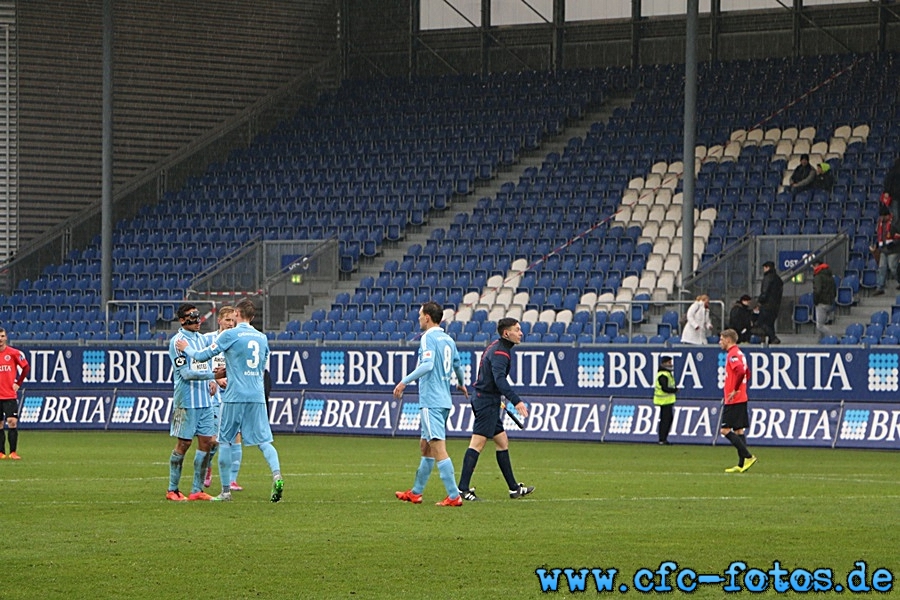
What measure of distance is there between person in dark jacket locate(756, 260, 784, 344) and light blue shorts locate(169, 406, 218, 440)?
48.5ft

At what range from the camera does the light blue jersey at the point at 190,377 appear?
52.9 ft

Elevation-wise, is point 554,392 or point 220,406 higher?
point 220,406

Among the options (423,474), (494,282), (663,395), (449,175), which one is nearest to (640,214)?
(494,282)

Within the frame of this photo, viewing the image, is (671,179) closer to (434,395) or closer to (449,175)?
(449,175)

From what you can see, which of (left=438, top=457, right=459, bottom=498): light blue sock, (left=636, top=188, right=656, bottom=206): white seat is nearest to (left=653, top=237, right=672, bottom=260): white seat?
(left=636, top=188, right=656, bottom=206): white seat

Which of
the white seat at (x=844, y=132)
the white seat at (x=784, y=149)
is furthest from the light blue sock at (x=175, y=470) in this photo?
the white seat at (x=844, y=132)

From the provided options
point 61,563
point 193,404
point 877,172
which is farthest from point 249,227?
point 61,563

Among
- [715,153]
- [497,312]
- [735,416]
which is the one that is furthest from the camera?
[715,153]

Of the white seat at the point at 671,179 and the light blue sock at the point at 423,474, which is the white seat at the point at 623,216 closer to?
the white seat at the point at 671,179

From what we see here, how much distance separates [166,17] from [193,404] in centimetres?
2952

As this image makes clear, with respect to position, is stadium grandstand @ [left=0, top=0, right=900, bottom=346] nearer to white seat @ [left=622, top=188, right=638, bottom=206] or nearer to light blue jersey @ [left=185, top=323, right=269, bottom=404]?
white seat @ [left=622, top=188, right=638, bottom=206]

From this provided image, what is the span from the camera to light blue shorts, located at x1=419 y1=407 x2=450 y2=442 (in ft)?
50.6

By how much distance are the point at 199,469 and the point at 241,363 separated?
1.26 meters

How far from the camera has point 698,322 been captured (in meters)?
28.3
